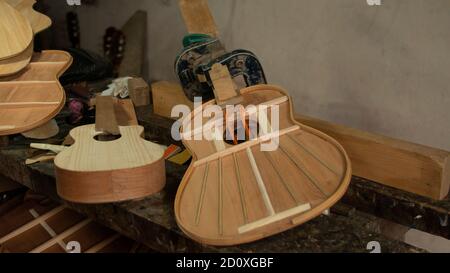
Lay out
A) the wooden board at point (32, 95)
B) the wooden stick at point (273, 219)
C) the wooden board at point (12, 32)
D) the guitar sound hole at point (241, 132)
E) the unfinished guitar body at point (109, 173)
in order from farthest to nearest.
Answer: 1. the wooden board at point (12, 32)
2. the wooden board at point (32, 95)
3. the guitar sound hole at point (241, 132)
4. the unfinished guitar body at point (109, 173)
5. the wooden stick at point (273, 219)

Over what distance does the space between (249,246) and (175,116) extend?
889 mm

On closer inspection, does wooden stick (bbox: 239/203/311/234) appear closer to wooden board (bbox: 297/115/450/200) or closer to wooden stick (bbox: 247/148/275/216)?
wooden stick (bbox: 247/148/275/216)

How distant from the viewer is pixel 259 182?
1.35 metres

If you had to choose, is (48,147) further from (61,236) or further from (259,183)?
(259,183)

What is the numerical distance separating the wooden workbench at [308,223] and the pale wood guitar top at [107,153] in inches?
5.1

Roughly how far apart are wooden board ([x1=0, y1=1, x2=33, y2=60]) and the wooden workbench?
14.0 inches

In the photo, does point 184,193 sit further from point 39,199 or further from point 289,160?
point 39,199

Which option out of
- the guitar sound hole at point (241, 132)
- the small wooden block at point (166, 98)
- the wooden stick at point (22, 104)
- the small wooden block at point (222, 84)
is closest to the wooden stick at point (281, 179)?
the guitar sound hole at point (241, 132)

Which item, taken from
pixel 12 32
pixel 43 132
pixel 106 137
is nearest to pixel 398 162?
pixel 106 137

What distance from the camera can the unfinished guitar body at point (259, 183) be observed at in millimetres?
1229

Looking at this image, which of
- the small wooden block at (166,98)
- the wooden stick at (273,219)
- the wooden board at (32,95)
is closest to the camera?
the wooden stick at (273,219)

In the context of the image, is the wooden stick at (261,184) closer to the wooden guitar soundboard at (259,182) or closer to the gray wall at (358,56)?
the wooden guitar soundboard at (259,182)

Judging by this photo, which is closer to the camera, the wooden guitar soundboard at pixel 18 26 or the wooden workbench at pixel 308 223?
the wooden workbench at pixel 308 223
